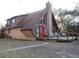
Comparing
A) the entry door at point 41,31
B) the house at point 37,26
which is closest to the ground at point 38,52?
the house at point 37,26

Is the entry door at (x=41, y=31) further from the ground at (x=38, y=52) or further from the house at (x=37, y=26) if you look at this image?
the ground at (x=38, y=52)

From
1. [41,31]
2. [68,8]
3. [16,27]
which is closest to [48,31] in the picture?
[41,31]

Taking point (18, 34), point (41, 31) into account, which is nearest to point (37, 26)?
point (41, 31)

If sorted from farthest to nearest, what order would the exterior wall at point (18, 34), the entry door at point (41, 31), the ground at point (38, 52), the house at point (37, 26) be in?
the exterior wall at point (18, 34) < the entry door at point (41, 31) < the house at point (37, 26) < the ground at point (38, 52)

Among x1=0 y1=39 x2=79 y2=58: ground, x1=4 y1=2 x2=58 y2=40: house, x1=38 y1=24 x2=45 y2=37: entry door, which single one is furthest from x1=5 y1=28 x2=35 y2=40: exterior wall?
x1=0 y1=39 x2=79 y2=58: ground

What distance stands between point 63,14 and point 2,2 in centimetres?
1894

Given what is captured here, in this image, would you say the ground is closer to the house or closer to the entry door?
the house

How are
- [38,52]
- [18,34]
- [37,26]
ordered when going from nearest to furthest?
[38,52] < [37,26] < [18,34]

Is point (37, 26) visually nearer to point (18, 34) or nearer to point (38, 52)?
point (18, 34)

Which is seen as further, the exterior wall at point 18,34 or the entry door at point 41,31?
the exterior wall at point 18,34

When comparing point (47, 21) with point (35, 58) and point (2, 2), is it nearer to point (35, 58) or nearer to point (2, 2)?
point (2, 2)

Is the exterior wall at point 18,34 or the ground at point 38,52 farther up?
the exterior wall at point 18,34

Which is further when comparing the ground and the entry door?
the entry door

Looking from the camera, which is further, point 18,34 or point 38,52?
point 18,34
